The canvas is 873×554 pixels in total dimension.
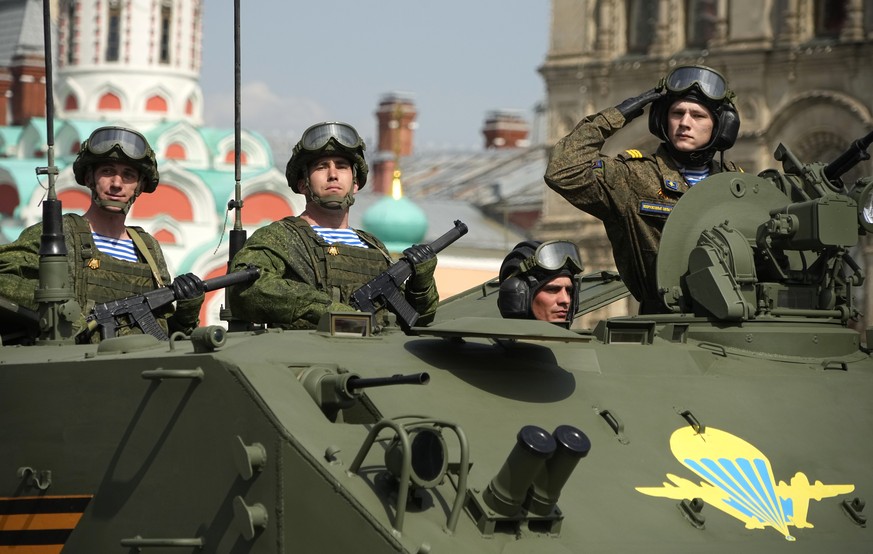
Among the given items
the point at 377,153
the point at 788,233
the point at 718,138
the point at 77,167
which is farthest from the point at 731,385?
the point at 377,153

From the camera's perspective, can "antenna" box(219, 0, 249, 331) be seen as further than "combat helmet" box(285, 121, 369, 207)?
Yes

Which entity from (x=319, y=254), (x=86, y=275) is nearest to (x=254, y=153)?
(x=86, y=275)

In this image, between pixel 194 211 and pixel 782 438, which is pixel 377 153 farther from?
pixel 782 438

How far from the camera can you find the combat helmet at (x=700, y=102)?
32.3ft

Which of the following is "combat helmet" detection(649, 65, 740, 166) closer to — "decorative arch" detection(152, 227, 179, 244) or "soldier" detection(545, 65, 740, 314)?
"soldier" detection(545, 65, 740, 314)

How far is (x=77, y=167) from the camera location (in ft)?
34.5

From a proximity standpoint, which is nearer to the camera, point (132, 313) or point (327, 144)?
point (132, 313)

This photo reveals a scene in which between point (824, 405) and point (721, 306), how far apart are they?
2.53ft

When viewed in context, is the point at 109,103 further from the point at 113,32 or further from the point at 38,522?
the point at 38,522

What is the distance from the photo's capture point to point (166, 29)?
165 ft

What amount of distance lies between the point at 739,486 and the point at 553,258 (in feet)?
4.81

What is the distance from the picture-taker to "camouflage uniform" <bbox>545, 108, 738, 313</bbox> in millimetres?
9914

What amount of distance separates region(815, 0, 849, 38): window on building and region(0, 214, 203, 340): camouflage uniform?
34.7m

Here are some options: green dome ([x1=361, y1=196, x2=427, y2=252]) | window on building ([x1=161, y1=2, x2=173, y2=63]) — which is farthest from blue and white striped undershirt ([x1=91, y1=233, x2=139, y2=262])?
window on building ([x1=161, y1=2, x2=173, y2=63])
